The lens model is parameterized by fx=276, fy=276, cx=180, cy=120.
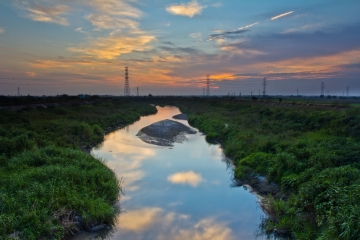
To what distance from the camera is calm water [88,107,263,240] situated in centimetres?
1004

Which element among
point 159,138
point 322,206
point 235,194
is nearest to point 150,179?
point 235,194

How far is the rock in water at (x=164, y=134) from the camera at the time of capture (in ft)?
90.8

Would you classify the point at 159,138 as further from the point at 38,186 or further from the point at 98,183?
the point at 38,186

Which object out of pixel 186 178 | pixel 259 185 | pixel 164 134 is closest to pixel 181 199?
pixel 186 178

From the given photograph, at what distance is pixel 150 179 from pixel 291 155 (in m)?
7.62

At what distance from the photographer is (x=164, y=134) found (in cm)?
3138

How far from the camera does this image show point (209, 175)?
16.5 meters

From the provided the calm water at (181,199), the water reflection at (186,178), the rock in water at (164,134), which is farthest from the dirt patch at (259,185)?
the rock in water at (164,134)

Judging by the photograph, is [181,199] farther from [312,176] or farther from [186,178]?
[312,176]

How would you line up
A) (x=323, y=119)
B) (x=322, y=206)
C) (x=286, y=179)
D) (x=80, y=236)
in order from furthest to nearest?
(x=323, y=119), (x=286, y=179), (x=80, y=236), (x=322, y=206)

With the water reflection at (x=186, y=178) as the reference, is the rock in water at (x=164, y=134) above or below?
above

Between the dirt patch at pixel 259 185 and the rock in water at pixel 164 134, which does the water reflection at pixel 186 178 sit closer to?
the dirt patch at pixel 259 185

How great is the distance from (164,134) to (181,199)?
1874 centimetres

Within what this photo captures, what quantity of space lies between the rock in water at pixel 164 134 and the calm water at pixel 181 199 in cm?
589
